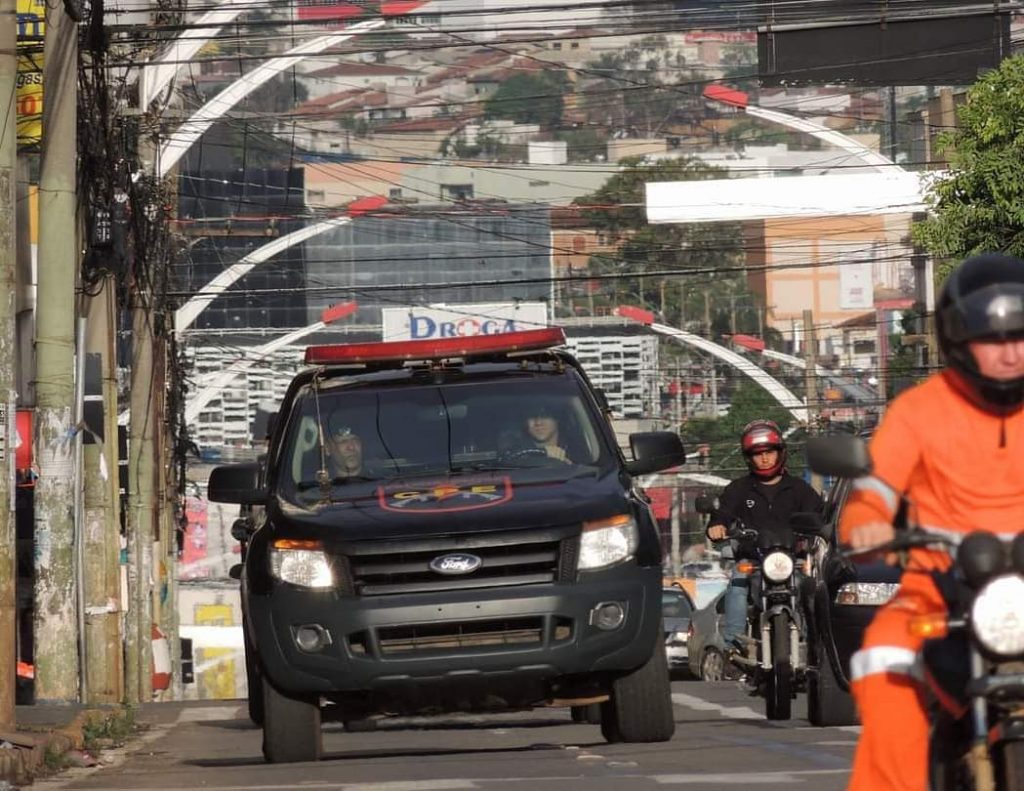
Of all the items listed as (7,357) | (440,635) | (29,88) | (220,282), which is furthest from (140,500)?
(440,635)

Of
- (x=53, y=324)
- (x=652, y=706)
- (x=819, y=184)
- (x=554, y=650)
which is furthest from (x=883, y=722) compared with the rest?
(x=819, y=184)

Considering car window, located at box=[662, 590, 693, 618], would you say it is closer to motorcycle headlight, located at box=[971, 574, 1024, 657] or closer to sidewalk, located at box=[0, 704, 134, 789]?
sidewalk, located at box=[0, 704, 134, 789]

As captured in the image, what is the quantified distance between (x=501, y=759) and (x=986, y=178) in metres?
18.0

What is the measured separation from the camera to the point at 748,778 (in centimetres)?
1098

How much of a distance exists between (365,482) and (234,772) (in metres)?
1.59

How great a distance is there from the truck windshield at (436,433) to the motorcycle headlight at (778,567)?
9.19 ft

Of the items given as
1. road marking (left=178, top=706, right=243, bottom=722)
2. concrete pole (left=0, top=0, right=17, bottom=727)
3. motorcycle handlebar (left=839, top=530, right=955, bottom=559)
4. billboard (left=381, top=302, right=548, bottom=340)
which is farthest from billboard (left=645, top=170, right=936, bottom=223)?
motorcycle handlebar (left=839, top=530, right=955, bottom=559)

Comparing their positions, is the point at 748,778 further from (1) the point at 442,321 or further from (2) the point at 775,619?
(1) the point at 442,321

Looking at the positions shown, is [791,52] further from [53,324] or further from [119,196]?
[53,324]

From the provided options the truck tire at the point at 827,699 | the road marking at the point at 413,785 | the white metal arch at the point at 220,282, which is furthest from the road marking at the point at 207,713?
the white metal arch at the point at 220,282

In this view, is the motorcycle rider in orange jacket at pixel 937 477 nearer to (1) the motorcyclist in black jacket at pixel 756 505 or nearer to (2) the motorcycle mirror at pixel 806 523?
(2) the motorcycle mirror at pixel 806 523

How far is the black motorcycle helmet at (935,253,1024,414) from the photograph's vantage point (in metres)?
5.61

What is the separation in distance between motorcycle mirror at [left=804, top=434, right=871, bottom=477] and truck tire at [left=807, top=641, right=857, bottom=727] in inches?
339

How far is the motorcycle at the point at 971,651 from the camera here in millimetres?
5355
